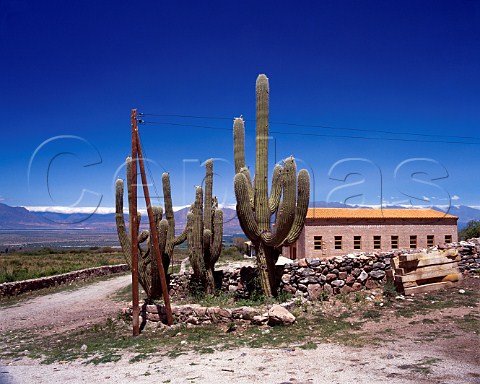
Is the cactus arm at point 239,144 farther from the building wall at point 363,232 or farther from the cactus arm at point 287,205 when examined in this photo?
the building wall at point 363,232

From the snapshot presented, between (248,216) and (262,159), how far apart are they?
5.94ft

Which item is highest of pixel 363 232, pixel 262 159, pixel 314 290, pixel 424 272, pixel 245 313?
pixel 262 159

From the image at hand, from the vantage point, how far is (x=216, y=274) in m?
15.0

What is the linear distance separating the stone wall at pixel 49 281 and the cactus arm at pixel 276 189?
13.6 metres

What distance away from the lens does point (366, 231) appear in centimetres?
3042

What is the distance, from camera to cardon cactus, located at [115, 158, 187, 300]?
13572 millimetres

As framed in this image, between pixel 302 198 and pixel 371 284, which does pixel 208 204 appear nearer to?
pixel 302 198

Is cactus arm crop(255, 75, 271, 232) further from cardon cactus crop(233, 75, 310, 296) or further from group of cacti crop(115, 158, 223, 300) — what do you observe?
group of cacti crop(115, 158, 223, 300)

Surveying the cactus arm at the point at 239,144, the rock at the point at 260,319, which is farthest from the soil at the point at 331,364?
the cactus arm at the point at 239,144

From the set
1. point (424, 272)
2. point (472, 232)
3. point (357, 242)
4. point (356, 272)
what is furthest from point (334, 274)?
point (472, 232)

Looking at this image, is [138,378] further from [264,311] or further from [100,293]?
[100,293]

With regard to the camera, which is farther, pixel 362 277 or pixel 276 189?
Result: pixel 362 277

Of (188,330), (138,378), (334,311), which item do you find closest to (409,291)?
(334,311)

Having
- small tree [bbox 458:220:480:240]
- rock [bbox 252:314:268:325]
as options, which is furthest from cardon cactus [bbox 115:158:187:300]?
small tree [bbox 458:220:480:240]
